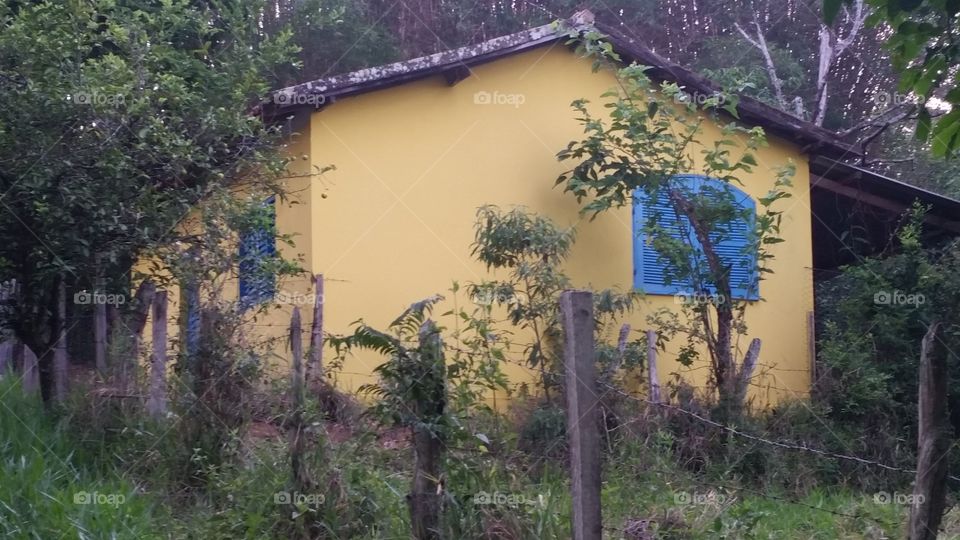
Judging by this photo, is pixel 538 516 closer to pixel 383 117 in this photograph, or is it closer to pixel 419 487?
pixel 419 487

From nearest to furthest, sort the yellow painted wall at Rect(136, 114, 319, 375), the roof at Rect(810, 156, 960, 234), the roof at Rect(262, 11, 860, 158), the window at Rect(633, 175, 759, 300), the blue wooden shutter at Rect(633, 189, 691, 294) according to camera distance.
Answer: the yellow painted wall at Rect(136, 114, 319, 375) → the roof at Rect(262, 11, 860, 158) → the window at Rect(633, 175, 759, 300) → the blue wooden shutter at Rect(633, 189, 691, 294) → the roof at Rect(810, 156, 960, 234)

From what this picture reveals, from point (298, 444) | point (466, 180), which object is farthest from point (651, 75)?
point (298, 444)

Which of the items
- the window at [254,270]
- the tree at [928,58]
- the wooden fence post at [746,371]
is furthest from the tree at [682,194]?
the tree at [928,58]

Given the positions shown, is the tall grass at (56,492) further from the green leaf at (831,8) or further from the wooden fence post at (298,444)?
the green leaf at (831,8)

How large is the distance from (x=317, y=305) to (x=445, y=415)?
13.8 ft

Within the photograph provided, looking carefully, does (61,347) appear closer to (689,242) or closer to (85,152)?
(85,152)

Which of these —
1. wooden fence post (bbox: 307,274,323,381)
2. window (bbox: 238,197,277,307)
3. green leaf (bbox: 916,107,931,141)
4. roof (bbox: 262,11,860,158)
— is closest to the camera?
green leaf (bbox: 916,107,931,141)

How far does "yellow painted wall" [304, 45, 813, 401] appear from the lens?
9.49 m

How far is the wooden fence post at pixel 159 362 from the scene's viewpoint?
6.82 m

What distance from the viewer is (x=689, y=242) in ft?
33.3

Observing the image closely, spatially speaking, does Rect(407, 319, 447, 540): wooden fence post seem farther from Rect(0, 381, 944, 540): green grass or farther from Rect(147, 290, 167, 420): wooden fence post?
Rect(147, 290, 167, 420): wooden fence post

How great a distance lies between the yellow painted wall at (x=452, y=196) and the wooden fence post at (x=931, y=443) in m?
5.77

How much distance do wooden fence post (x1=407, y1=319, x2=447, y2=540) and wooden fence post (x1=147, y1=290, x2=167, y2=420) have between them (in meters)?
2.60

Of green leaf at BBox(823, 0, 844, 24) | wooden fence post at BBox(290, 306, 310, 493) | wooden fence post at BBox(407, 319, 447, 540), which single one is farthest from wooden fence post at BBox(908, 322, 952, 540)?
wooden fence post at BBox(290, 306, 310, 493)
